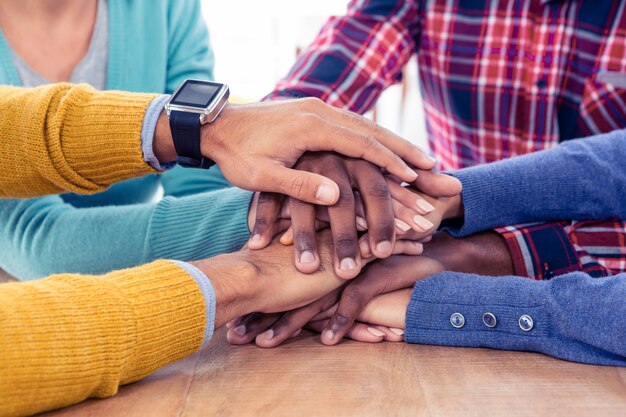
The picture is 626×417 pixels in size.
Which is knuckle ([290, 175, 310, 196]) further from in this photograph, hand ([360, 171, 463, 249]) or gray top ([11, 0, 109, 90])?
gray top ([11, 0, 109, 90])

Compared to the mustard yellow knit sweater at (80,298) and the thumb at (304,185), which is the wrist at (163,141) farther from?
the thumb at (304,185)

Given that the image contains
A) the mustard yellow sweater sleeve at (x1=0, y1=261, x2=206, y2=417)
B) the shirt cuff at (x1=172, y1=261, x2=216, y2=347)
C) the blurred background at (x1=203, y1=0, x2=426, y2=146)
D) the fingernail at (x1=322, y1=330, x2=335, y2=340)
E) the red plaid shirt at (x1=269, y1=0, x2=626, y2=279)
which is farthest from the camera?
the blurred background at (x1=203, y1=0, x2=426, y2=146)

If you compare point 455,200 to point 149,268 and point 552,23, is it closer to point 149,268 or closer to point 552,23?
point 149,268

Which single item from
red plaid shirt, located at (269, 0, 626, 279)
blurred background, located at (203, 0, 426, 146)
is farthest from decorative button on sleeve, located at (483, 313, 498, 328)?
blurred background, located at (203, 0, 426, 146)

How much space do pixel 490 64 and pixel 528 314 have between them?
0.94 meters

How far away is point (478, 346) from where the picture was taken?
3.24 feet

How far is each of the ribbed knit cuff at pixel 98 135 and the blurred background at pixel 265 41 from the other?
2.30 m

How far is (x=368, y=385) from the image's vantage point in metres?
0.86

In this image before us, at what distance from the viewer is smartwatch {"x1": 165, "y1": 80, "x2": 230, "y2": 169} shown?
41.7 inches

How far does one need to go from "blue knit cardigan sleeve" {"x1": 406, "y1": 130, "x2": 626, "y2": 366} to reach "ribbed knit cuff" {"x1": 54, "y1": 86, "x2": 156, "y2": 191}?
474 millimetres

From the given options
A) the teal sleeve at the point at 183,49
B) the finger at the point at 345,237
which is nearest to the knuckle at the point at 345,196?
the finger at the point at 345,237

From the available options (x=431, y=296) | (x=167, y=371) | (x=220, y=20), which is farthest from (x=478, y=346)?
(x=220, y=20)

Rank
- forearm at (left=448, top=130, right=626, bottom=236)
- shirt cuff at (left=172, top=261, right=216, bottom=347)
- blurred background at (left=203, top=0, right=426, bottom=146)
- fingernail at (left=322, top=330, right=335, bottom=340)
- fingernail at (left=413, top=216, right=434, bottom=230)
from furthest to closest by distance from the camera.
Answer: blurred background at (left=203, top=0, right=426, bottom=146) → forearm at (left=448, top=130, right=626, bottom=236) → fingernail at (left=413, top=216, right=434, bottom=230) → fingernail at (left=322, top=330, right=335, bottom=340) → shirt cuff at (left=172, top=261, right=216, bottom=347)

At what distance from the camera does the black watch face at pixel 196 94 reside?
1.08 m
